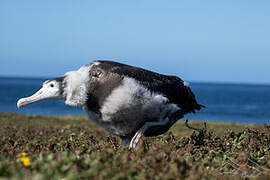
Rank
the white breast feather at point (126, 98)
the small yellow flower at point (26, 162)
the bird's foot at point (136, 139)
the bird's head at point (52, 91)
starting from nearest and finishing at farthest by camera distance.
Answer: the small yellow flower at point (26, 162) < the white breast feather at point (126, 98) < the bird's head at point (52, 91) < the bird's foot at point (136, 139)

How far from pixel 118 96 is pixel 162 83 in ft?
2.78

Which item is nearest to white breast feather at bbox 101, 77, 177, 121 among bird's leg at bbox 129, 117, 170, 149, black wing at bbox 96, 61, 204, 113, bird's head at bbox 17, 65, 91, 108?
black wing at bbox 96, 61, 204, 113

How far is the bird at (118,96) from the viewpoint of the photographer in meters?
5.97

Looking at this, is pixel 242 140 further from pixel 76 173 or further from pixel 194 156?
pixel 76 173

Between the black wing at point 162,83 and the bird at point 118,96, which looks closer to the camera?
the bird at point 118,96

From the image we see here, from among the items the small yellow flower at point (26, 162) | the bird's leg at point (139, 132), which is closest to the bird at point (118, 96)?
the bird's leg at point (139, 132)

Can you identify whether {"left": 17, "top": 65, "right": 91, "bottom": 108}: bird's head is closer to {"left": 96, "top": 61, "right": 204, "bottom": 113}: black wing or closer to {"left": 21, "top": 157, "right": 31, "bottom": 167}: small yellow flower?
{"left": 96, "top": 61, "right": 204, "bottom": 113}: black wing

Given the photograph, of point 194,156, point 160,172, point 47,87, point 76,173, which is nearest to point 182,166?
point 160,172

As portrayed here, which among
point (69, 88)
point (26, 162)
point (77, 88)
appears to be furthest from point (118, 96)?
point (26, 162)

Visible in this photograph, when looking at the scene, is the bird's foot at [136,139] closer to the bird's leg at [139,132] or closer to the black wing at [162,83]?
the bird's leg at [139,132]

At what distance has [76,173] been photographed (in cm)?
385

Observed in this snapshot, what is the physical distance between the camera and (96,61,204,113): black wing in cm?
617

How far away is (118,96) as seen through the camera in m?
5.93

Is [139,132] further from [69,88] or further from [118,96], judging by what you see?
[69,88]
